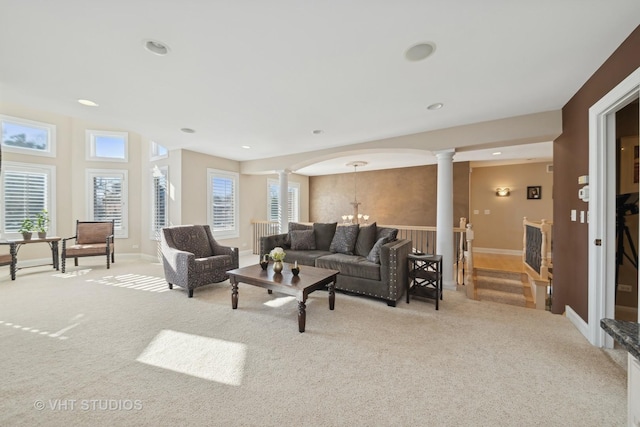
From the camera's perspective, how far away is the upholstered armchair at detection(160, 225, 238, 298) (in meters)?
3.62

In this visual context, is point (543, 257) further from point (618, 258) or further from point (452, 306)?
point (452, 306)

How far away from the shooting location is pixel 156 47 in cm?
210

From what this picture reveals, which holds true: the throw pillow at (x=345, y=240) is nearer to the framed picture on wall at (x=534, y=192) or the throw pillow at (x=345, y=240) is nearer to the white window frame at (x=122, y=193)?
the white window frame at (x=122, y=193)

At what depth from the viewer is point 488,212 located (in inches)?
287

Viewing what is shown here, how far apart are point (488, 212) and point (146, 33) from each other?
830 cm

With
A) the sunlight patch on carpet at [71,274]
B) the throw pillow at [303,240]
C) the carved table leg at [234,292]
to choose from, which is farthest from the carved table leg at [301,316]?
the sunlight patch on carpet at [71,274]

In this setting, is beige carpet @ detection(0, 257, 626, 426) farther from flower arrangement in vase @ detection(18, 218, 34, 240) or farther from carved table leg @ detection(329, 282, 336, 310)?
flower arrangement in vase @ detection(18, 218, 34, 240)

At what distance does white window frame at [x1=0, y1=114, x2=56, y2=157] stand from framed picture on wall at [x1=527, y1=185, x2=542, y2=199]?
456 inches

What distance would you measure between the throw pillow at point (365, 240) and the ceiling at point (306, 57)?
171 centimetres

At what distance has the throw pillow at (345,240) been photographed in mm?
4238

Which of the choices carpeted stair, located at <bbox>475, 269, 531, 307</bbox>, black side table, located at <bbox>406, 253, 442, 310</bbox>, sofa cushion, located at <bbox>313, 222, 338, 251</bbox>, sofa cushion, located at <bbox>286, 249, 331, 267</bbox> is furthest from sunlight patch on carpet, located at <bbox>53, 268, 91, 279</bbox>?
carpeted stair, located at <bbox>475, 269, 531, 307</bbox>

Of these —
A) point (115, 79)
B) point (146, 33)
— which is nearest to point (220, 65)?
point (146, 33)

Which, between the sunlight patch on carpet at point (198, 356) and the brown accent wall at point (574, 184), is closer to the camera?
the sunlight patch on carpet at point (198, 356)

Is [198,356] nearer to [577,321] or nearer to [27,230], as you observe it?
[577,321]
